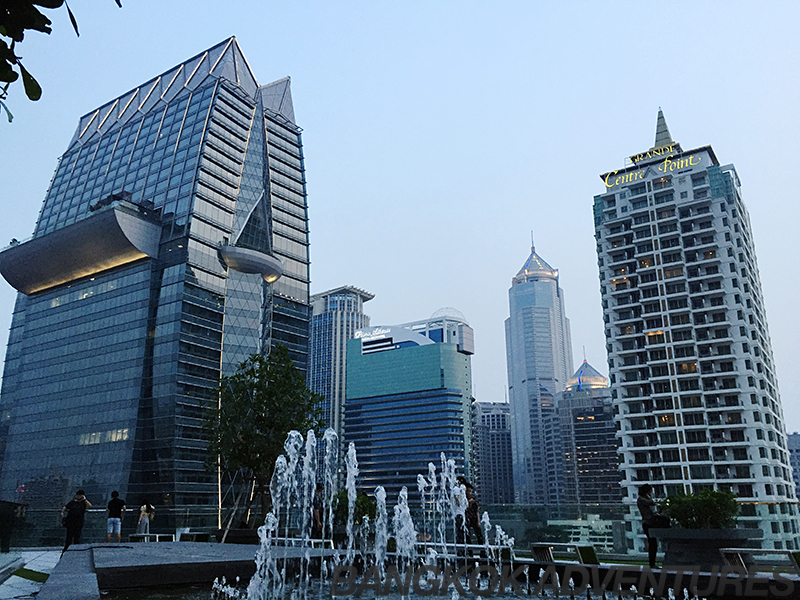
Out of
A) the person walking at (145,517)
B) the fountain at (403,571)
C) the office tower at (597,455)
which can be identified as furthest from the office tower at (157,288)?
the office tower at (597,455)

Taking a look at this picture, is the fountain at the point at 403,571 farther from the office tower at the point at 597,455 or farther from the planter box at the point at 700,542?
the office tower at the point at 597,455

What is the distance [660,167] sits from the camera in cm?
7569

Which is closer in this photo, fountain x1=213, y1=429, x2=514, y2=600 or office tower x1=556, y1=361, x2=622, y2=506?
fountain x1=213, y1=429, x2=514, y2=600

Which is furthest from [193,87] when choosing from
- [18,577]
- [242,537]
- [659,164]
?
[18,577]

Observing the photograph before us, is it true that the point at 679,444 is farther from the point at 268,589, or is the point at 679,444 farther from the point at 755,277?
the point at 268,589

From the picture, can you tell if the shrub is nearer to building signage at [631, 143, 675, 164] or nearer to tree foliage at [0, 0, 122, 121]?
tree foliage at [0, 0, 122, 121]

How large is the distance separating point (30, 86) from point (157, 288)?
76.4 metres

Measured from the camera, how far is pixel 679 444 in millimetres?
64562

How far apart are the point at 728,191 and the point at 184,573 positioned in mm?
75884

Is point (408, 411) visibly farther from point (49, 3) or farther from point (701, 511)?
point (49, 3)

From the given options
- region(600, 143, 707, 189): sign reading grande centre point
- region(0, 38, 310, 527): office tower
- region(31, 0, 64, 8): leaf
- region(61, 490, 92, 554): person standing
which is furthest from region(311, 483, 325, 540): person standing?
region(600, 143, 707, 189): sign reading grande centre point

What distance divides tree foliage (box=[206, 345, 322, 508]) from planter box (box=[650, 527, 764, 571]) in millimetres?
15566

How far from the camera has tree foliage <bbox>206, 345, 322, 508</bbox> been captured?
23.7m

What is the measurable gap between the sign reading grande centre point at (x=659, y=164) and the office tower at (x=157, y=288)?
151 feet
